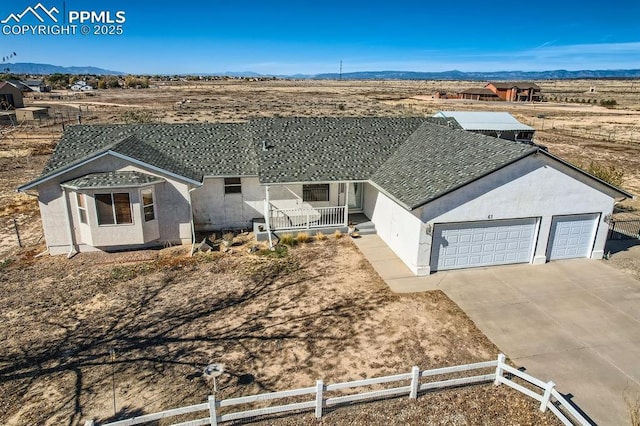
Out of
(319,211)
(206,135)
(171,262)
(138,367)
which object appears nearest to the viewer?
(138,367)

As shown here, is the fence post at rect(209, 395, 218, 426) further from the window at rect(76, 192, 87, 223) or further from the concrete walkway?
the window at rect(76, 192, 87, 223)

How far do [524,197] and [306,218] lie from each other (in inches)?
365

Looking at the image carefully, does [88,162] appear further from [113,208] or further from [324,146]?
[324,146]

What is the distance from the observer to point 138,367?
995cm

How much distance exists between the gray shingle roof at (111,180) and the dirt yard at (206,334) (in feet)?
10.0

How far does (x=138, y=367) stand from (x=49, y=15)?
120 ft

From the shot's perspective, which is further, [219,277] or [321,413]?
[219,277]

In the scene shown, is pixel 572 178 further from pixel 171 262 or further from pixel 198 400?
pixel 171 262

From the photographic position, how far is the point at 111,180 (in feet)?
51.8

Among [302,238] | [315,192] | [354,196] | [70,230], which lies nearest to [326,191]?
[315,192]

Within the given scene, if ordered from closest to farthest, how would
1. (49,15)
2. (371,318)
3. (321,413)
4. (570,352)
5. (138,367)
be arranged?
(321,413) → (138,367) → (570,352) → (371,318) → (49,15)

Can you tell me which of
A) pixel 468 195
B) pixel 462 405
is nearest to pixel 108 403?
pixel 462 405

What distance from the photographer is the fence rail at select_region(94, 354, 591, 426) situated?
7781mm

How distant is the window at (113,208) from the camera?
51.9 feet
